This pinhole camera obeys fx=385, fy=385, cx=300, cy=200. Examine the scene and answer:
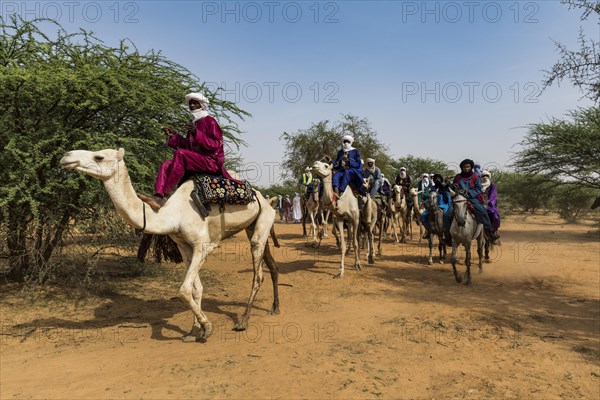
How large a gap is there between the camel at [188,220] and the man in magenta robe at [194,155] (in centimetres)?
17

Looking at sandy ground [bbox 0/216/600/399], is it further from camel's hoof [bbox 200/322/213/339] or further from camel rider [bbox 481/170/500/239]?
camel rider [bbox 481/170/500/239]

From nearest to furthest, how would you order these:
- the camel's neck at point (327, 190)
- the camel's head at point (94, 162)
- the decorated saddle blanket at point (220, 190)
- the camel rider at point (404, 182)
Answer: the camel's head at point (94, 162) → the decorated saddle blanket at point (220, 190) → the camel's neck at point (327, 190) → the camel rider at point (404, 182)

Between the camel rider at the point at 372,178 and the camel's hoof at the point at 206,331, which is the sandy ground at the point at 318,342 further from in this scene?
the camel rider at the point at 372,178

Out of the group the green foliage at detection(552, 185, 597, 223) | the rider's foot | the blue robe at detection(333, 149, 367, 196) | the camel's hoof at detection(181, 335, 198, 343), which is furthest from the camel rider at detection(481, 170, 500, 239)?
the green foliage at detection(552, 185, 597, 223)

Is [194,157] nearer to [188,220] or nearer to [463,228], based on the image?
[188,220]

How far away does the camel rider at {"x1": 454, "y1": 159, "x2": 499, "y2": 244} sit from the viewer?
9.43 meters

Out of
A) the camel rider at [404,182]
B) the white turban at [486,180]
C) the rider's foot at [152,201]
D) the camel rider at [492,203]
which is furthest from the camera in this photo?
the camel rider at [404,182]

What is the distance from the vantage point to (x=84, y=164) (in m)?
4.24

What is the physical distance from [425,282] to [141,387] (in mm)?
7075

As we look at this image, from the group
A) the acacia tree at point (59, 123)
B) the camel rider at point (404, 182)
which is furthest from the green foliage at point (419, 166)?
the acacia tree at point (59, 123)

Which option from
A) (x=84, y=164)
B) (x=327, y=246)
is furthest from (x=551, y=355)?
(x=327, y=246)

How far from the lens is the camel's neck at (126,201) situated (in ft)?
14.8

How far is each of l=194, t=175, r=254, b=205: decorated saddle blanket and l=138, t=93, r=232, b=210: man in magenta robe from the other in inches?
6.8

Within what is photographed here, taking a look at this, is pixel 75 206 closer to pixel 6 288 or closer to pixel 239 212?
pixel 6 288
